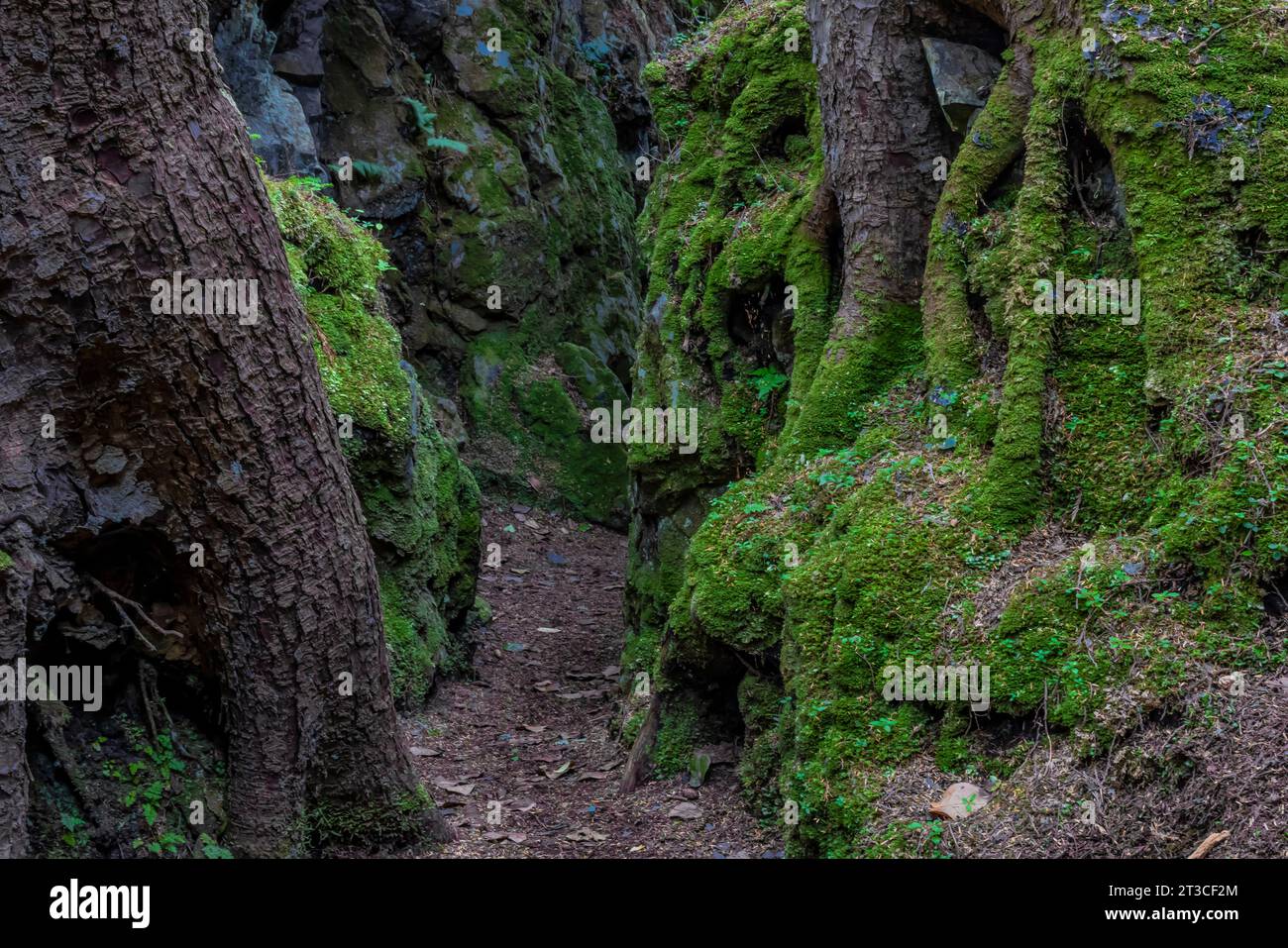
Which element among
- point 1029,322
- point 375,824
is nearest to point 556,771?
point 375,824

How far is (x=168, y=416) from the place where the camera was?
4633mm

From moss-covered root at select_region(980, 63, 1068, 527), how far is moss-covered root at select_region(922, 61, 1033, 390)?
0.27 m

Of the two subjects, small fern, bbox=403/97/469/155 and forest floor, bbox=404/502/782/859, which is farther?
small fern, bbox=403/97/469/155

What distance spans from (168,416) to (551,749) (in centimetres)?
473

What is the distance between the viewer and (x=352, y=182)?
15.2 m

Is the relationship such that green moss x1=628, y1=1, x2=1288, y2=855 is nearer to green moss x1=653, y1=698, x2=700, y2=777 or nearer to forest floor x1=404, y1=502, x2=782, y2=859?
green moss x1=653, y1=698, x2=700, y2=777

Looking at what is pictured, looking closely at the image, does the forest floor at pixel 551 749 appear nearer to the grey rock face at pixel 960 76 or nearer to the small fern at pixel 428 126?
the grey rock face at pixel 960 76

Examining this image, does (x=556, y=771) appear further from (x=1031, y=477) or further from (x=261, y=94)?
(x=261, y=94)

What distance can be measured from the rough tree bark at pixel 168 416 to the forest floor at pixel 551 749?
1.56m

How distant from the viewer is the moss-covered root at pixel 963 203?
6625 millimetres

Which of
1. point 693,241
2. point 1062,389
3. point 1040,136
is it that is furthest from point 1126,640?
point 693,241

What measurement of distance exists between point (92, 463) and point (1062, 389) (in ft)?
16.4

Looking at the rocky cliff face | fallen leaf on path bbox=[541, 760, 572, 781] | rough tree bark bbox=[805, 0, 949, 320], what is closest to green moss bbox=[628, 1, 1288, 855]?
rough tree bark bbox=[805, 0, 949, 320]

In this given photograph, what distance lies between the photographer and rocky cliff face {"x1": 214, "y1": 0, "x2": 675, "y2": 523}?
15281mm
